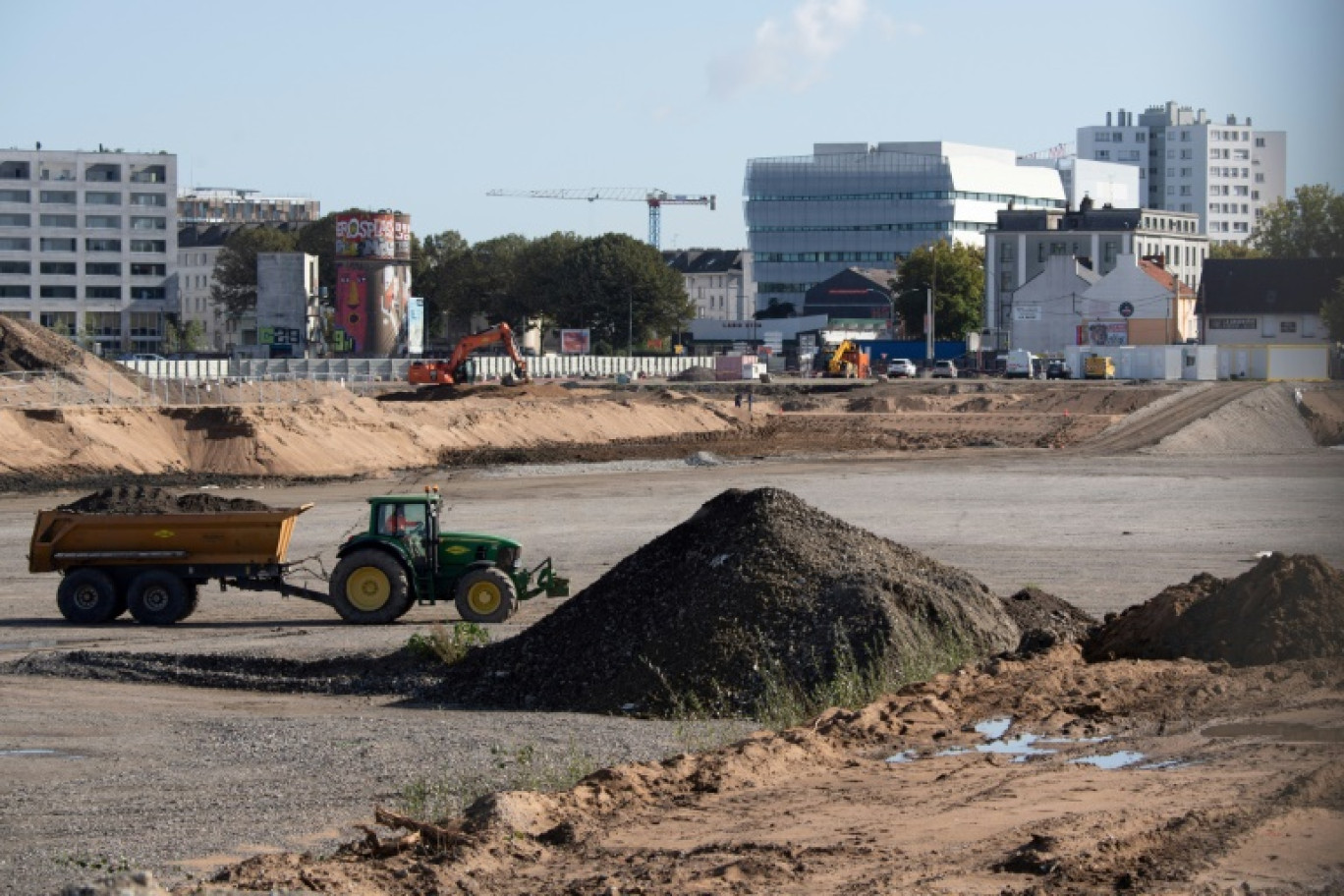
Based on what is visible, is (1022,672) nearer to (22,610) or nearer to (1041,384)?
(22,610)

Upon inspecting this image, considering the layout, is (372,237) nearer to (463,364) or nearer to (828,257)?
(463,364)

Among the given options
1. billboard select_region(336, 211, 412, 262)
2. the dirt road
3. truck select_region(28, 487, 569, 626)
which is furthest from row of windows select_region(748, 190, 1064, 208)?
truck select_region(28, 487, 569, 626)

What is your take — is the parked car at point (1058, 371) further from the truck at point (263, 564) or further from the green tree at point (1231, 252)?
the truck at point (263, 564)

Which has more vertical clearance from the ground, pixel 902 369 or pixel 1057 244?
pixel 1057 244

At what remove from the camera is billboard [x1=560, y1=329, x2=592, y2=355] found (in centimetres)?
13062

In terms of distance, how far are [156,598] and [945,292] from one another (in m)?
124

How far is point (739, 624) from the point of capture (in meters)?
18.5

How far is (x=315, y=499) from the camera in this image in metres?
44.2

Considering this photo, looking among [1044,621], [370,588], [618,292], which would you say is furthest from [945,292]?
[1044,621]

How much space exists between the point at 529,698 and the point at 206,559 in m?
7.84

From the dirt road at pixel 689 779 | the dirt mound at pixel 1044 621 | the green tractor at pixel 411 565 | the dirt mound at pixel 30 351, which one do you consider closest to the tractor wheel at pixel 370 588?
the green tractor at pixel 411 565

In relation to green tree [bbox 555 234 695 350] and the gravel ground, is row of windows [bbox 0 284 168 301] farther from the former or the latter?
the gravel ground

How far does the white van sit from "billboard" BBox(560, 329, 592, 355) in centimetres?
3828

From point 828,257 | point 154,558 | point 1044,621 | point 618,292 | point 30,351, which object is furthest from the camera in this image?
point 828,257
